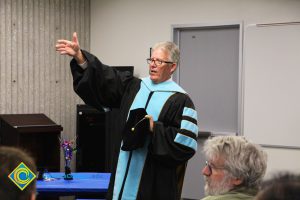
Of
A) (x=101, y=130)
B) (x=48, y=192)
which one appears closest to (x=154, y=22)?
(x=101, y=130)

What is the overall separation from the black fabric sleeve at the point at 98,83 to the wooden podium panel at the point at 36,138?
172 centimetres

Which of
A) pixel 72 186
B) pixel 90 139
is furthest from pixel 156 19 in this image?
pixel 72 186

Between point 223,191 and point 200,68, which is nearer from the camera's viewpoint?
point 223,191

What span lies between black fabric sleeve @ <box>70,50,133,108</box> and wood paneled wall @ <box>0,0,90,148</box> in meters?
2.98

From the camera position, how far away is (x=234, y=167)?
75.6 inches

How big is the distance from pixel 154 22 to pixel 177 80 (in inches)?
31.7

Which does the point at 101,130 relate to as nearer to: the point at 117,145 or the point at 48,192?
the point at 48,192

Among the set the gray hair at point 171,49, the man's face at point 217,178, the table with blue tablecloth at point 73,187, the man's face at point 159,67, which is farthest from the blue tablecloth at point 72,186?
the man's face at point 217,178

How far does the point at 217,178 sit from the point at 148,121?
0.71 meters

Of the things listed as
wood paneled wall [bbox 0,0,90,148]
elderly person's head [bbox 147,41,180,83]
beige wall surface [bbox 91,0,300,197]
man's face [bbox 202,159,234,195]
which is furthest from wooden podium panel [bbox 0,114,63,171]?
man's face [bbox 202,159,234,195]

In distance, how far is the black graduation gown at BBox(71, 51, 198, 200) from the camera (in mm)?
2652

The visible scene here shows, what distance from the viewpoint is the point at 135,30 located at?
20.2ft

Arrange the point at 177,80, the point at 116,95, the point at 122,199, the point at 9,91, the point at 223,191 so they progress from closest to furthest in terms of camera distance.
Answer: the point at 223,191, the point at 122,199, the point at 116,95, the point at 9,91, the point at 177,80

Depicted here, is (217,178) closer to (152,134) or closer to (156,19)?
Answer: (152,134)
